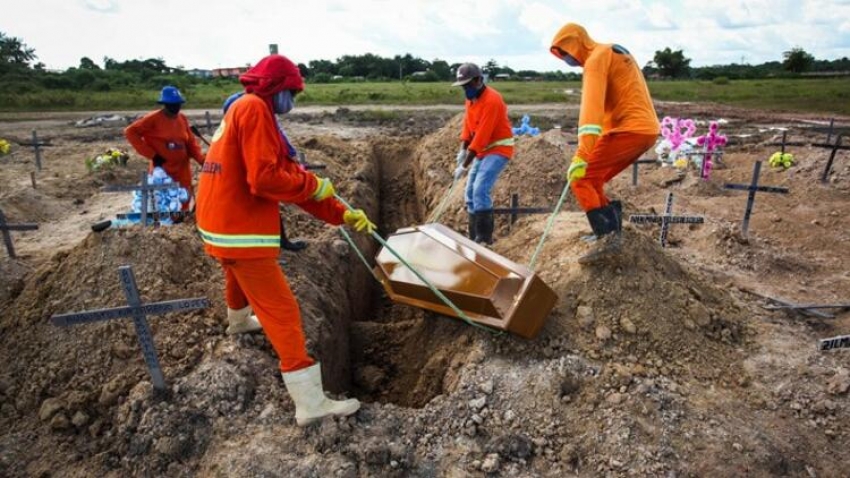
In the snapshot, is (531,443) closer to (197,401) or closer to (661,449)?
(661,449)

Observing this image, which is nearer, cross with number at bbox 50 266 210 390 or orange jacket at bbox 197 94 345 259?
orange jacket at bbox 197 94 345 259

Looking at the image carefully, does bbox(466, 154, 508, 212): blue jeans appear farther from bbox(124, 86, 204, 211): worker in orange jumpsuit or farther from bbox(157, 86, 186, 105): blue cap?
bbox(157, 86, 186, 105): blue cap

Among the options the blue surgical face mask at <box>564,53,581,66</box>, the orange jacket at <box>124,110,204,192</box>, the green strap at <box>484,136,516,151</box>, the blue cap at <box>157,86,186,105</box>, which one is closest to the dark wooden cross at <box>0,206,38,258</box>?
the orange jacket at <box>124,110,204,192</box>

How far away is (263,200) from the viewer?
3.12 metres

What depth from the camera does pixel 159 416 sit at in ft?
10.6

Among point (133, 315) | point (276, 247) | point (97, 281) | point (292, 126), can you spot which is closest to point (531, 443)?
point (276, 247)

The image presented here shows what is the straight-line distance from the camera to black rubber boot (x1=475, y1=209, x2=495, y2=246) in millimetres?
5840

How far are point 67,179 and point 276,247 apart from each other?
9482mm

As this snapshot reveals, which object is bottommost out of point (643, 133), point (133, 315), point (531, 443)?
point (531, 443)

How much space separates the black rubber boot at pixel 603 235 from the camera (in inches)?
170

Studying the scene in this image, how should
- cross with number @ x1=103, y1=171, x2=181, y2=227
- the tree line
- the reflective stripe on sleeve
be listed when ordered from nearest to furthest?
the reflective stripe on sleeve → cross with number @ x1=103, y1=171, x2=181, y2=227 → the tree line

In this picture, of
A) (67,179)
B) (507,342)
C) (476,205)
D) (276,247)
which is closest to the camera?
(276,247)

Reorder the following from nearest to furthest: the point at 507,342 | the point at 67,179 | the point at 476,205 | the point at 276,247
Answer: the point at 276,247
the point at 507,342
the point at 476,205
the point at 67,179

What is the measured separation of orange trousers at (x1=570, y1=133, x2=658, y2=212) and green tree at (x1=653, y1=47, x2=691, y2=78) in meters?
54.1
